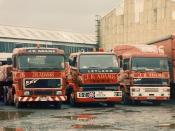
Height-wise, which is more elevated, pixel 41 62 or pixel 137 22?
pixel 137 22

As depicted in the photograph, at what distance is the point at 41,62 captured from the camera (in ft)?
72.6

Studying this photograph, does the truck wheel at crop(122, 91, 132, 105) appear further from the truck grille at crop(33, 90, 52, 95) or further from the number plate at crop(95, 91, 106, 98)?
the truck grille at crop(33, 90, 52, 95)

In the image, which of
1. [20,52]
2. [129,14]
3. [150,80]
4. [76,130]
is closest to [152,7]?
[129,14]

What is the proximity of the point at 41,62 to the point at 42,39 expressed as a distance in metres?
56.3

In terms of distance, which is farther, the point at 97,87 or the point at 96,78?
the point at 97,87

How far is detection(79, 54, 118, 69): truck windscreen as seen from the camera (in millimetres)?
23203

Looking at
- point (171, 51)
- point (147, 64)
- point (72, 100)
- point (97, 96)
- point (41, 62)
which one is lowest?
point (72, 100)

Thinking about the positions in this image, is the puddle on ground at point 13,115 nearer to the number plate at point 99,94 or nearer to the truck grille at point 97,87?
the truck grille at point 97,87

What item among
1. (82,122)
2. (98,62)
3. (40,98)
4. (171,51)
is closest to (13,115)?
(40,98)

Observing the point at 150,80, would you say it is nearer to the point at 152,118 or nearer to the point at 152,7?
the point at 152,118

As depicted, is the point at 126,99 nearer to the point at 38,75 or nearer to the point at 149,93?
the point at 149,93

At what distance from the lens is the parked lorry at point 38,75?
2178 cm

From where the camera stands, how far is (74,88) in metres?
23.7

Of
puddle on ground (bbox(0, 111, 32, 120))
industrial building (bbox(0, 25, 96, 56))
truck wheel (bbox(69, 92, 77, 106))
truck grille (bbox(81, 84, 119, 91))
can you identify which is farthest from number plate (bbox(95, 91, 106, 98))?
industrial building (bbox(0, 25, 96, 56))
